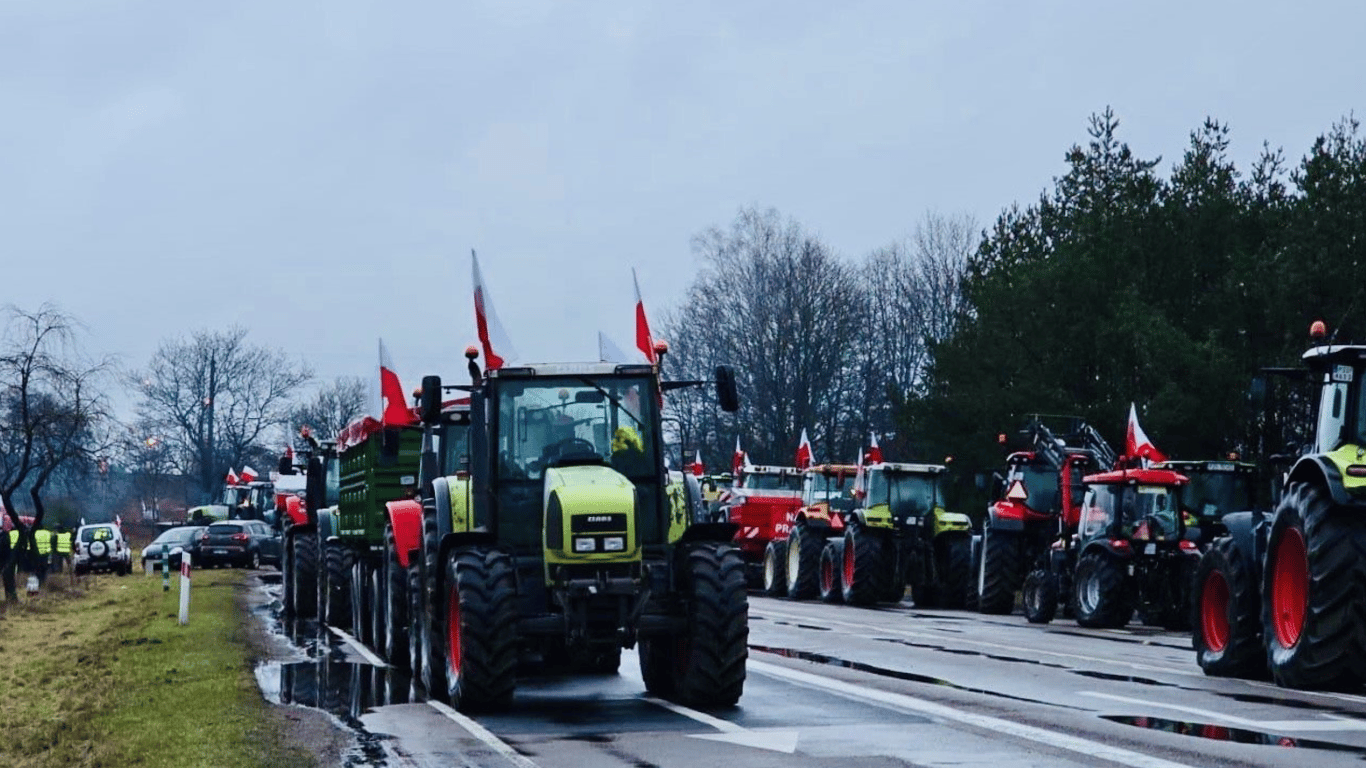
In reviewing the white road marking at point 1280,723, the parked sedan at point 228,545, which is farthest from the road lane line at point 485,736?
the parked sedan at point 228,545

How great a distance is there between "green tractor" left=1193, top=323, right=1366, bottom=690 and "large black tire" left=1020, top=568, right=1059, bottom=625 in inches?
462

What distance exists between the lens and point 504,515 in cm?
1590

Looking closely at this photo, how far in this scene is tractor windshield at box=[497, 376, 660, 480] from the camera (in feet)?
52.2

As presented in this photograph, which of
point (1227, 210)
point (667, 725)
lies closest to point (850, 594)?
point (1227, 210)

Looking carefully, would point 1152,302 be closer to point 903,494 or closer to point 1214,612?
point 903,494

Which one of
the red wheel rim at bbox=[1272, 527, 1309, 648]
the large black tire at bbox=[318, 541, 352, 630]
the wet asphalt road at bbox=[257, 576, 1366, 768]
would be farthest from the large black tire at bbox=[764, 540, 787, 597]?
the red wheel rim at bbox=[1272, 527, 1309, 648]

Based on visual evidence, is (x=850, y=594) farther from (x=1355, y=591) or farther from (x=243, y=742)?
(x=243, y=742)

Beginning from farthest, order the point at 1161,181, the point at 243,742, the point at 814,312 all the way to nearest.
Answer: the point at 814,312
the point at 1161,181
the point at 243,742

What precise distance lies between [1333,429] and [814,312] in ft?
187

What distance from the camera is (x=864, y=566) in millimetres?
36656

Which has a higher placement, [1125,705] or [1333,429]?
[1333,429]

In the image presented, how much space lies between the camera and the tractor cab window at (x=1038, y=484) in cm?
→ 3578

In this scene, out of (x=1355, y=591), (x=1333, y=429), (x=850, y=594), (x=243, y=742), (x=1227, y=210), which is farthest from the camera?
(x=1227, y=210)

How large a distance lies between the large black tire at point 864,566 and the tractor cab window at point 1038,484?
271cm
